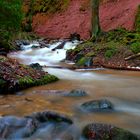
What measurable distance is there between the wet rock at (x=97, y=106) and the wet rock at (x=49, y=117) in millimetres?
777

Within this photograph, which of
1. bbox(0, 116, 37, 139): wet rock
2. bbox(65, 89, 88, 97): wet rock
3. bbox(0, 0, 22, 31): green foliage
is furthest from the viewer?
bbox(0, 0, 22, 31): green foliage

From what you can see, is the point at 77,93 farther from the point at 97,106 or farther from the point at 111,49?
the point at 111,49

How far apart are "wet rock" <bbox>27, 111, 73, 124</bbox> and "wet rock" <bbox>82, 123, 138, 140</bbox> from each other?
0.60m

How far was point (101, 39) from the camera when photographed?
1747 cm

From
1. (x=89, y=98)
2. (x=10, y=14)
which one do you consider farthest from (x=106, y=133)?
(x=10, y=14)

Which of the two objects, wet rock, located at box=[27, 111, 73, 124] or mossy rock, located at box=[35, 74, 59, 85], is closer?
wet rock, located at box=[27, 111, 73, 124]

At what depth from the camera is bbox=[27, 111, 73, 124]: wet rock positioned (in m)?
6.34

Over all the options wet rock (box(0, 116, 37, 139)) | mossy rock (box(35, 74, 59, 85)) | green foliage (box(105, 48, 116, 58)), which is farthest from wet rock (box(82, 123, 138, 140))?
green foliage (box(105, 48, 116, 58))

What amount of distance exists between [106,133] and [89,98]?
2443 millimetres

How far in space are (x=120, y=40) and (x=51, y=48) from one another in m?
5.06

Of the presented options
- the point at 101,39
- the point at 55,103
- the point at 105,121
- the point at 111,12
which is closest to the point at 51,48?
the point at 101,39

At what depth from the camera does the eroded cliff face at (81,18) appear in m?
24.1

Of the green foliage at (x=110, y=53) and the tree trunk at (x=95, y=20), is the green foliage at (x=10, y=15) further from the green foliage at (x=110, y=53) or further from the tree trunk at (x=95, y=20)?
the green foliage at (x=110, y=53)

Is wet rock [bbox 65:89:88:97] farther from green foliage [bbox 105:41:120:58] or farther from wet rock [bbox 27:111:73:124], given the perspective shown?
green foliage [bbox 105:41:120:58]
